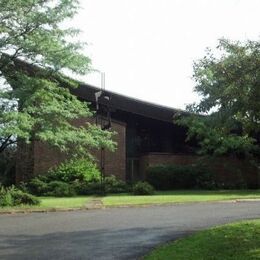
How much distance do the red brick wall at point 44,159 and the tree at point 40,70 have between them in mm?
12220

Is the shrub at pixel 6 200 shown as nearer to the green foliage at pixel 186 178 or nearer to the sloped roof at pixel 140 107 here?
the green foliage at pixel 186 178

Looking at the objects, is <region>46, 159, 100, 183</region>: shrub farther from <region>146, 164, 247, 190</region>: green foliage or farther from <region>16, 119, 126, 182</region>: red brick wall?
<region>146, 164, 247, 190</region>: green foliage

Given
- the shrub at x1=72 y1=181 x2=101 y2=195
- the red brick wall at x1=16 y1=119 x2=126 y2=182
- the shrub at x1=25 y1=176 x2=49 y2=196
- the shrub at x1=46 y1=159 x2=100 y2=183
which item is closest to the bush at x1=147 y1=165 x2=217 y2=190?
the red brick wall at x1=16 y1=119 x2=126 y2=182

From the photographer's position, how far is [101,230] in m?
16.4

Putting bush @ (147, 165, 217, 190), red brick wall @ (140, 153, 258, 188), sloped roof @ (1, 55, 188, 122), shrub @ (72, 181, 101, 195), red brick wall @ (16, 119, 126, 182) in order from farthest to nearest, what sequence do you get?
red brick wall @ (140, 153, 258, 188) → sloped roof @ (1, 55, 188, 122) → bush @ (147, 165, 217, 190) → red brick wall @ (16, 119, 126, 182) → shrub @ (72, 181, 101, 195)

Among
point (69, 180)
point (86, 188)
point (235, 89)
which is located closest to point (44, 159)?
point (69, 180)

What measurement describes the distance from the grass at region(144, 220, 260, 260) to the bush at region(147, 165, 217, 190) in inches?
1088

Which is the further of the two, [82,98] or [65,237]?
[82,98]

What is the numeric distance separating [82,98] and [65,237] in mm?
29927

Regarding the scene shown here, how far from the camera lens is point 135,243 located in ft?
45.3

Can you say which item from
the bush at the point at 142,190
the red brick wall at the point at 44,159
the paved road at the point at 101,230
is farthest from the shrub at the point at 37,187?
the paved road at the point at 101,230

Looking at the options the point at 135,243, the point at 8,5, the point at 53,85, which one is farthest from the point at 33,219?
the point at 8,5

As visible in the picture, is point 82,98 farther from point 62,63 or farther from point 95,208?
point 95,208

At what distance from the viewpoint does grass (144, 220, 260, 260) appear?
10.9 metres
